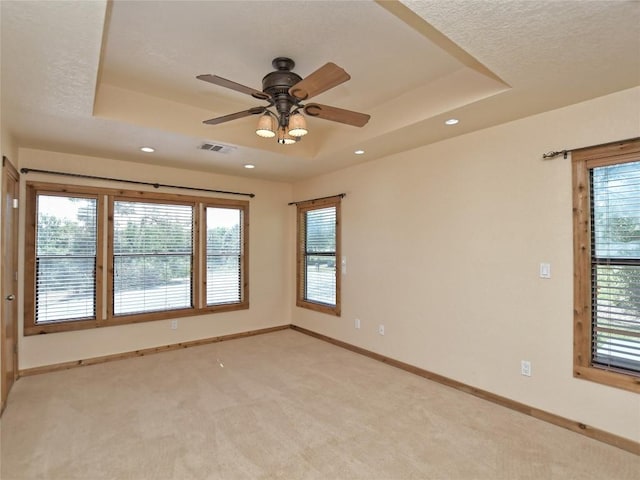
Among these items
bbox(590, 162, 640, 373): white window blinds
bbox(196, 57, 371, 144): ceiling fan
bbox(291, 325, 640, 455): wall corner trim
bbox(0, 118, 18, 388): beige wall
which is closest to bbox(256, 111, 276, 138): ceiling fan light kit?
bbox(196, 57, 371, 144): ceiling fan

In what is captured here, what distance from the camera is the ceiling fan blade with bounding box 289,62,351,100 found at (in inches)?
78.5

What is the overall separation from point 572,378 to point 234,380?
317 centimetres

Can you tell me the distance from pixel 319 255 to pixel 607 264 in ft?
12.3

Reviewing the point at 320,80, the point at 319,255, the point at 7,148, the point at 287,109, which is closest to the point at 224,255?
the point at 319,255

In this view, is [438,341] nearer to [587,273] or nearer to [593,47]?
[587,273]

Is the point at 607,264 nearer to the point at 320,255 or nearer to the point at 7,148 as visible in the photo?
the point at 320,255

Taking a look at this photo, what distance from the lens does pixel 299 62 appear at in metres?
2.74

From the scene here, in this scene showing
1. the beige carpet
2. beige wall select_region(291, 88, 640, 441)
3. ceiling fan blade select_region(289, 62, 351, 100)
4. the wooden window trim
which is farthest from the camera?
the wooden window trim

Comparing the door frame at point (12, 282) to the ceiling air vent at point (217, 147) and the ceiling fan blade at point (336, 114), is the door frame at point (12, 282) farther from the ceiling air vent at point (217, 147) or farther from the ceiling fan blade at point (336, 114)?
the ceiling fan blade at point (336, 114)

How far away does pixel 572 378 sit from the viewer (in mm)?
2822

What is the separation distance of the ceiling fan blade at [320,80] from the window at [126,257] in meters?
3.37

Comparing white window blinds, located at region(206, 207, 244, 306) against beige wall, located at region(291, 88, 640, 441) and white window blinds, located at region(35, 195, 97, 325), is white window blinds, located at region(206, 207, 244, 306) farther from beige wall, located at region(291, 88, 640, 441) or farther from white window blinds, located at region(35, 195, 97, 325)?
beige wall, located at region(291, 88, 640, 441)

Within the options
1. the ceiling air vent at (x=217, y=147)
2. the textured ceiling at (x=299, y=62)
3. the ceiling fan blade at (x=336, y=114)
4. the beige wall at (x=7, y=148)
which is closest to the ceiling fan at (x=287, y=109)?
the ceiling fan blade at (x=336, y=114)

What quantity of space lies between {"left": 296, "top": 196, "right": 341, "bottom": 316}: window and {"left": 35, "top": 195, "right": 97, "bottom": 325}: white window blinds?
3.04m
